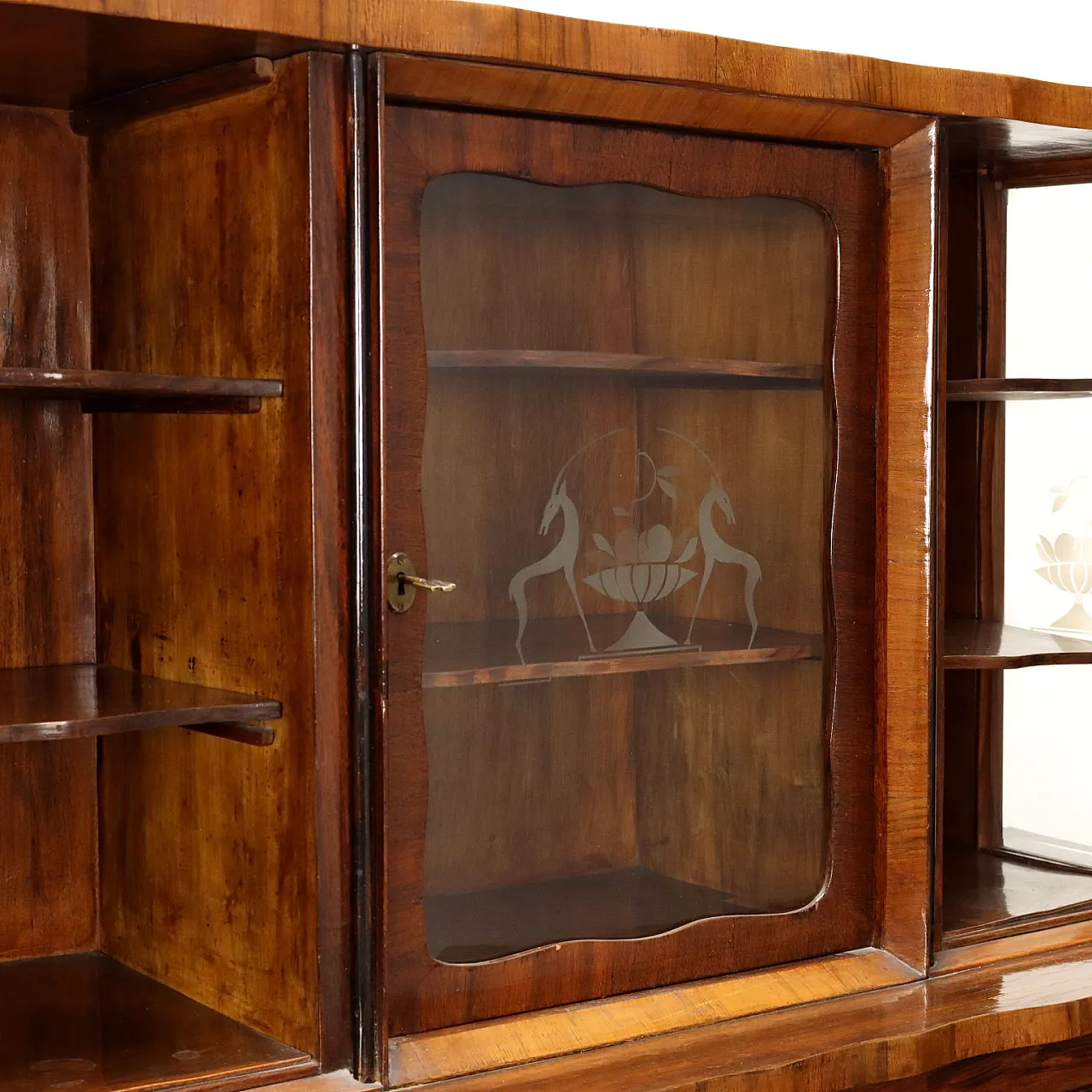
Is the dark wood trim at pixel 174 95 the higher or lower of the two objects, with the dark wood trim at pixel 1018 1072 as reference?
higher

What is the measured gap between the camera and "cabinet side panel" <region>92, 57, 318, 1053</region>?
5.04 ft

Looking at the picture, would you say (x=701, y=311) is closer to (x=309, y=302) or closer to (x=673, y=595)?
(x=673, y=595)

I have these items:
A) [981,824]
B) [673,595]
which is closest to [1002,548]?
[981,824]

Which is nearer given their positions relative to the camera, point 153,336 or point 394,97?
point 394,97

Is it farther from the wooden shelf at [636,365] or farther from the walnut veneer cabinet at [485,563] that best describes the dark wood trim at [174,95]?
the wooden shelf at [636,365]

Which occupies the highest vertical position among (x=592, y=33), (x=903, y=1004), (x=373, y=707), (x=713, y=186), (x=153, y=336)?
(x=592, y=33)

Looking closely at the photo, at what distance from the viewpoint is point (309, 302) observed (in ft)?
4.91

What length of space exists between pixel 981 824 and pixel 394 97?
1310mm

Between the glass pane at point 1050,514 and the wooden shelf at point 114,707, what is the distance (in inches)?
42.6

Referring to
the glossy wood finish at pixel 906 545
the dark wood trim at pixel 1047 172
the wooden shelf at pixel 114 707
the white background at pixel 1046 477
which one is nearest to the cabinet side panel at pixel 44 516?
the wooden shelf at pixel 114 707

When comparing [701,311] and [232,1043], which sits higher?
[701,311]

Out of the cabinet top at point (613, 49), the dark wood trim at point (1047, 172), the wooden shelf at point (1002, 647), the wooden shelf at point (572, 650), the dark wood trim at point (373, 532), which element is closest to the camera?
the cabinet top at point (613, 49)

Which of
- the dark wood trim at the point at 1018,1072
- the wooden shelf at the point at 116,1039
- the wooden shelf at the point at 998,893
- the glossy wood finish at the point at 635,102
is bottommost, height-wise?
the dark wood trim at the point at 1018,1072

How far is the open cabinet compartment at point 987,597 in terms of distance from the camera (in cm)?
209
